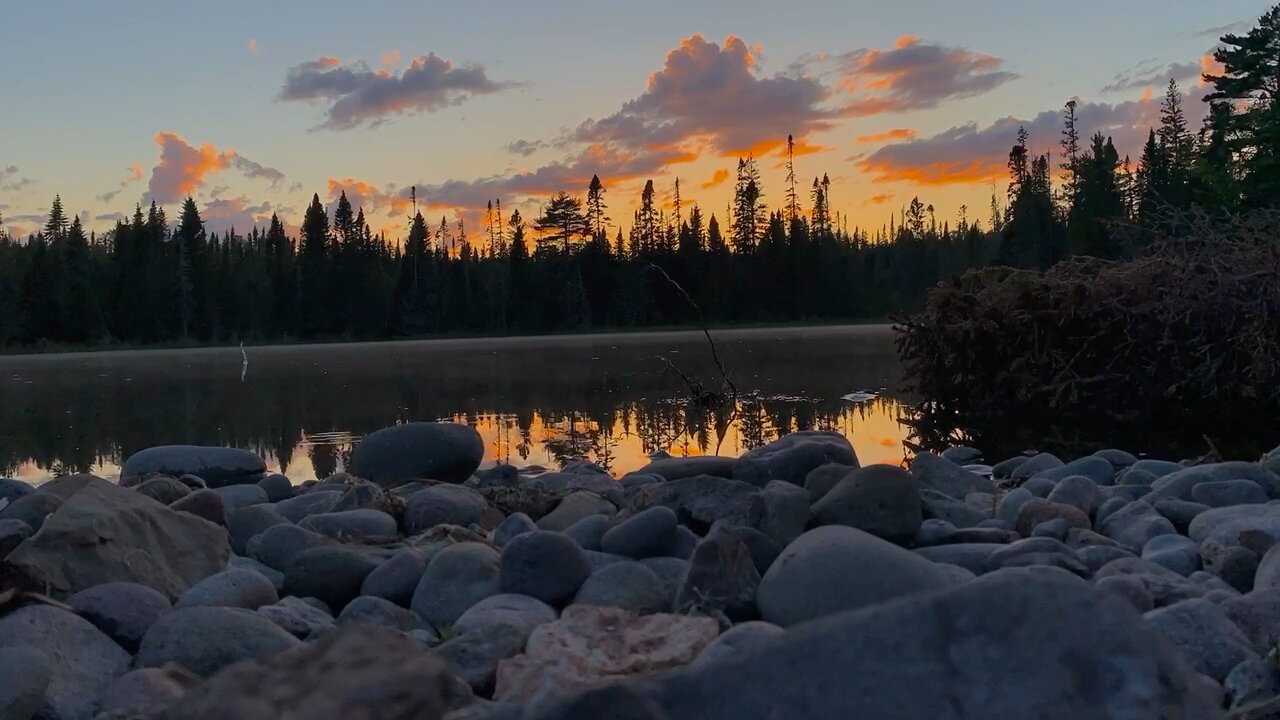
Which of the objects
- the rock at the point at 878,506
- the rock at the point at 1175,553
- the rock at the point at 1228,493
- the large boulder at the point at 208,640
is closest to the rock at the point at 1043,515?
the rock at the point at 1175,553

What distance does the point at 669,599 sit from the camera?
346cm

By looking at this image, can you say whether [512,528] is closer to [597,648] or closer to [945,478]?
[597,648]

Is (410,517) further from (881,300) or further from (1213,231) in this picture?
→ (881,300)

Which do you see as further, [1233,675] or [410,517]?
[410,517]

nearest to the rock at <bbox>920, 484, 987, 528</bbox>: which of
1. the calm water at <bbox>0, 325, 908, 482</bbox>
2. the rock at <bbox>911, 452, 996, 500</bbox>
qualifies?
the rock at <bbox>911, 452, 996, 500</bbox>

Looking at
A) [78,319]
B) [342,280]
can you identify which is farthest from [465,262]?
[78,319]

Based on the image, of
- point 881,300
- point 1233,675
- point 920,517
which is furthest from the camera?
point 881,300

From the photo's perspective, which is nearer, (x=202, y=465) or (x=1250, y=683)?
(x=1250, y=683)

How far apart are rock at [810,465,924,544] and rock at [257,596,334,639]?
1869 millimetres

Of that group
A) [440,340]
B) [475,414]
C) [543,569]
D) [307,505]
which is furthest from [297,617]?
[440,340]

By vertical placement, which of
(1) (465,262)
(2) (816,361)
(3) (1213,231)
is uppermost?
(1) (465,262)

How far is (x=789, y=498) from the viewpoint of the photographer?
409 centimetres

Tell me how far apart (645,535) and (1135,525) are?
2059 millimetres

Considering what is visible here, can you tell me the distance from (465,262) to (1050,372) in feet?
229
